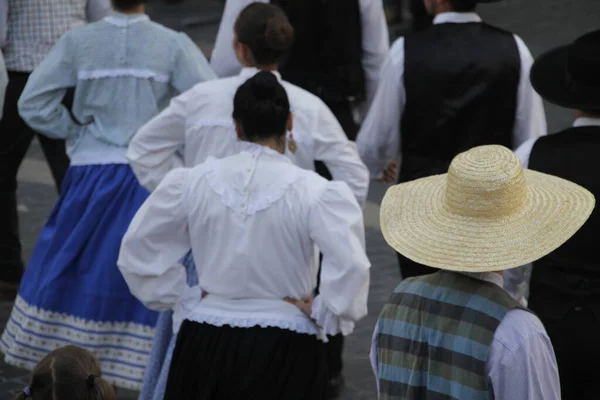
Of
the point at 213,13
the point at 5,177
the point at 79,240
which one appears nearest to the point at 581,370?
the point at 79,240

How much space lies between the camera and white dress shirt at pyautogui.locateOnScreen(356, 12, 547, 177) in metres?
4.84

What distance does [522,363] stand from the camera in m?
2.77

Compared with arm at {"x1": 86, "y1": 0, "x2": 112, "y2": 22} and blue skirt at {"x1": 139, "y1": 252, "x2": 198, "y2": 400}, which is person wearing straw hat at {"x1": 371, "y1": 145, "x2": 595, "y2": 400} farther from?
arm at {"x1": 86, "y1": 0, "x2": 112, "y2": 22}

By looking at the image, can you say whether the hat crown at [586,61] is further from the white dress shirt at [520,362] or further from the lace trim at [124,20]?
the lace trim at [124,20]

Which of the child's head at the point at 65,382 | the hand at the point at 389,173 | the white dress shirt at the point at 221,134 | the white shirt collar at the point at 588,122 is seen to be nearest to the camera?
the child's head at the point at 65,382

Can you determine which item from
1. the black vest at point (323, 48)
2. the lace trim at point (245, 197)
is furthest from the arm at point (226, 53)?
the lace trim at point (245, 197)

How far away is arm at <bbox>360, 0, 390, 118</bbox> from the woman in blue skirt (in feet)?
2.88

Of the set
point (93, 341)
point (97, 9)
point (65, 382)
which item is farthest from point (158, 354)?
point (97, 9)

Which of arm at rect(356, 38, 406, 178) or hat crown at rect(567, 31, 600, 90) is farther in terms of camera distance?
arm at rect(356, 38, 406, 178)

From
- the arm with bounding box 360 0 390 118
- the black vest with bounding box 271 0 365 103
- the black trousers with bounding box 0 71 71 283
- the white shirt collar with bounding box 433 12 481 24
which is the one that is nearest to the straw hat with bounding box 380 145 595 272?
the white shirt collar with bounding box 433 12 481 24

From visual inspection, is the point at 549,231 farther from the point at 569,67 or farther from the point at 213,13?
the point at 213,13

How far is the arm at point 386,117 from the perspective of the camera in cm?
Result: 489

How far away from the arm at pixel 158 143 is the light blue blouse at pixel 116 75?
0.54 m

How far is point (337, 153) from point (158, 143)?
27.6 inches
